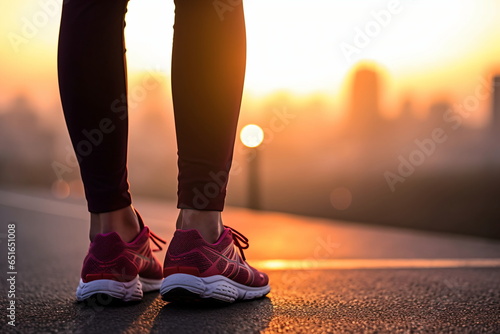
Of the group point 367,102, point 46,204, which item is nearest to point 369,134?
point 367,102

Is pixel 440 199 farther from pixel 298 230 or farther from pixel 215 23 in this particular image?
pixel 215 23

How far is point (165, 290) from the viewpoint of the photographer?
119 cm

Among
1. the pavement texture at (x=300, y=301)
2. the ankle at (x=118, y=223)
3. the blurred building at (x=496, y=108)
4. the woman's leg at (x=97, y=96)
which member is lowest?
the blurred building at (x=496, y=108)

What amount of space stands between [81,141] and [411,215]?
1324 cm

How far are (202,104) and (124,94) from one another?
18cm

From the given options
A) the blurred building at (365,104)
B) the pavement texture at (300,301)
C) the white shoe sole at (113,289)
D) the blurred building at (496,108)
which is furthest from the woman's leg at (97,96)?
the blurred building at (365,104)

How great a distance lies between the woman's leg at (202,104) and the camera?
123 centimetres

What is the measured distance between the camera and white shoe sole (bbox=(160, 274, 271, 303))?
1.18m

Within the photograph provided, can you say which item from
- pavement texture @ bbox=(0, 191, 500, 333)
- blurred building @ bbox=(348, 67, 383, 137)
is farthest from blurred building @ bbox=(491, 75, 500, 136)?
pavement texture @ bbox=(0, 191, 500, 333)

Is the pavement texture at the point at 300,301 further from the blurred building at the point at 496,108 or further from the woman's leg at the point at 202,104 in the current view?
the blurred building at the point at 496,108

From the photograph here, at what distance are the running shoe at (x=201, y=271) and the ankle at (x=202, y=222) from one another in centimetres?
2

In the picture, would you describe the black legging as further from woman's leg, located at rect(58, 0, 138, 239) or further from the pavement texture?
the pavement texture

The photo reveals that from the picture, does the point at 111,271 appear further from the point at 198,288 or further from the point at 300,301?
the point at 300,301

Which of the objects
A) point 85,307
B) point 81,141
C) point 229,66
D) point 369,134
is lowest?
point 369,134
